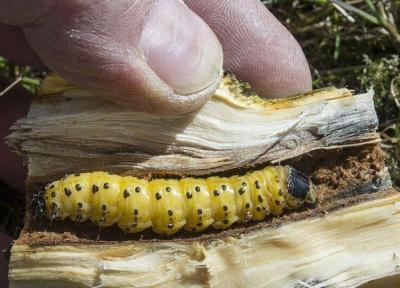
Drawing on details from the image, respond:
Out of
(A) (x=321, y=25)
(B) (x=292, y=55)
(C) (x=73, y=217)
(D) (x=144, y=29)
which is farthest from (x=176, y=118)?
(A) (x=321, y=25)

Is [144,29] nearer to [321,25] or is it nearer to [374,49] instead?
[321,25]

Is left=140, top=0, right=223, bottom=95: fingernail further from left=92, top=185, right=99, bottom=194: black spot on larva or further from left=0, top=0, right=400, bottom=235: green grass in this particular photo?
left=0, top=0, right=400, bottom=235: green grass

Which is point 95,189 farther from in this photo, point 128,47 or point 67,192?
point 128,47

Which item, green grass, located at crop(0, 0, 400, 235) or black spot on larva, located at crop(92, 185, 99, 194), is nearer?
black spot on larva, located at crop(92, 185, 99, 194)

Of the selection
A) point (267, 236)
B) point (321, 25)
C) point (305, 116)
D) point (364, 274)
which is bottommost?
point (364, 274)

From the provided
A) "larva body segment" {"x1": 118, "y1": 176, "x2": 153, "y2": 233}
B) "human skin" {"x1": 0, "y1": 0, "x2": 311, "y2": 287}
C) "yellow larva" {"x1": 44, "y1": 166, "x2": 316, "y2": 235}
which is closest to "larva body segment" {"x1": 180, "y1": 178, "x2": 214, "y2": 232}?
"yellow larva" {"x1": 44, "y1": 166, "x2": 316, "y2": 235}

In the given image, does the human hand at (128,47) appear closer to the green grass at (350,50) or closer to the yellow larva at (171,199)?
the yellow larva at (171,199)
